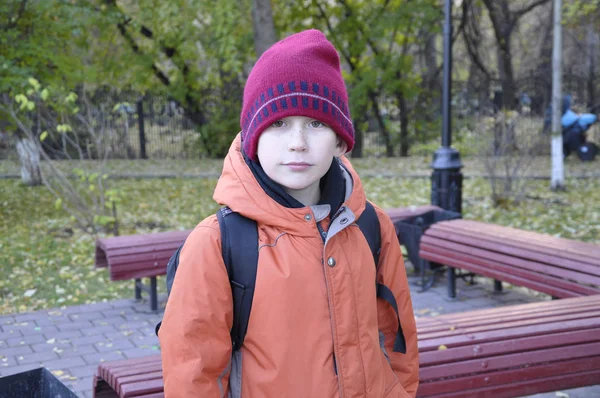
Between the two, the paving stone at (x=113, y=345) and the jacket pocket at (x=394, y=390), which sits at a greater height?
the jacket pocket at (x=394, y=390)

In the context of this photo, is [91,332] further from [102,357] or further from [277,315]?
[277,315]

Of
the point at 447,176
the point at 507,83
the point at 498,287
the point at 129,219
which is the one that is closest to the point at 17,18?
the point at 129,219

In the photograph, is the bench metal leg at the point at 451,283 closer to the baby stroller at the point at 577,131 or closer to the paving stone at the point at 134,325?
the paving stone at the point at 134,325

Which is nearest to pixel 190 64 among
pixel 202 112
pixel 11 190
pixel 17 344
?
pixel 202 112

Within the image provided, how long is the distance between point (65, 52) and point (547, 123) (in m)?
8.23

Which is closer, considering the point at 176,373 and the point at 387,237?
the point at 176,373

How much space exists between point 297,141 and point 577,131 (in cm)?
1472

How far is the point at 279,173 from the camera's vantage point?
1.92 metres

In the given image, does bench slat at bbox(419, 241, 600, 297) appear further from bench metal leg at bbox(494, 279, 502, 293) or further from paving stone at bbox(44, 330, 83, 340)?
paving stone at bbox(44, 330, 83, 340)

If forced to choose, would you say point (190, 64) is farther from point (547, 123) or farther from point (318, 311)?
point (318, 311)

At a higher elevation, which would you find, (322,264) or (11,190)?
(322,264)

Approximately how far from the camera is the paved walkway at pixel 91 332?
4.84 meters

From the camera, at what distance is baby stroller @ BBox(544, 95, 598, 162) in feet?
49.5

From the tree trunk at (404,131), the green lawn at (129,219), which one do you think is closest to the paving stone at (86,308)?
the green lawn at (129,219)
